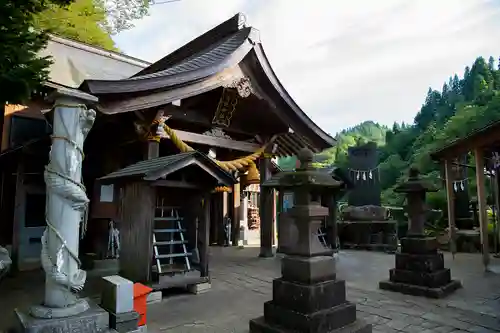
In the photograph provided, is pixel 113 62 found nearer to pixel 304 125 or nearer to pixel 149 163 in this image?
pixel 304 125

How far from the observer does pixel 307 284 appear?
4621mm

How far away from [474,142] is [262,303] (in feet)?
25.7

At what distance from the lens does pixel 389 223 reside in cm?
1484

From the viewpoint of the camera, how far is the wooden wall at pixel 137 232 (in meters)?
6.29

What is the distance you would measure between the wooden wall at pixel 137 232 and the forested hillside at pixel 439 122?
21.4 metres

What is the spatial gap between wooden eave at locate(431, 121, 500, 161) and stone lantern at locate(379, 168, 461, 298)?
308 centimetres

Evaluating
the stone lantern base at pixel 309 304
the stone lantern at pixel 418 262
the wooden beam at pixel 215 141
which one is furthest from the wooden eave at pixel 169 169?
the stone lantern at pixel 418 262

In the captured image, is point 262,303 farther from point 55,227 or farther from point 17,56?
point 17,56

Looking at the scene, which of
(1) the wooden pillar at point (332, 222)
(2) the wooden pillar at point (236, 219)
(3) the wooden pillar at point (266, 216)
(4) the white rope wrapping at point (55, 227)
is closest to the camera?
(4) the white rope wrapping at point (55, 227)

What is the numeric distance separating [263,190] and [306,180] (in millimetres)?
6136

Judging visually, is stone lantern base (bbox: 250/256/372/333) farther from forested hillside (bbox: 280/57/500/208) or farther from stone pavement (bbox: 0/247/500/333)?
forested hillside (bbox: 280/57/500/208)

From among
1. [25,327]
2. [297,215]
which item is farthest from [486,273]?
[25,327]

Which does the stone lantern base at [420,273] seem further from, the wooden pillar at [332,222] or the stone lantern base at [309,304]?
the wooden pillar at [332,222]

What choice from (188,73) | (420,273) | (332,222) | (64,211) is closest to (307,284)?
(64,211)
